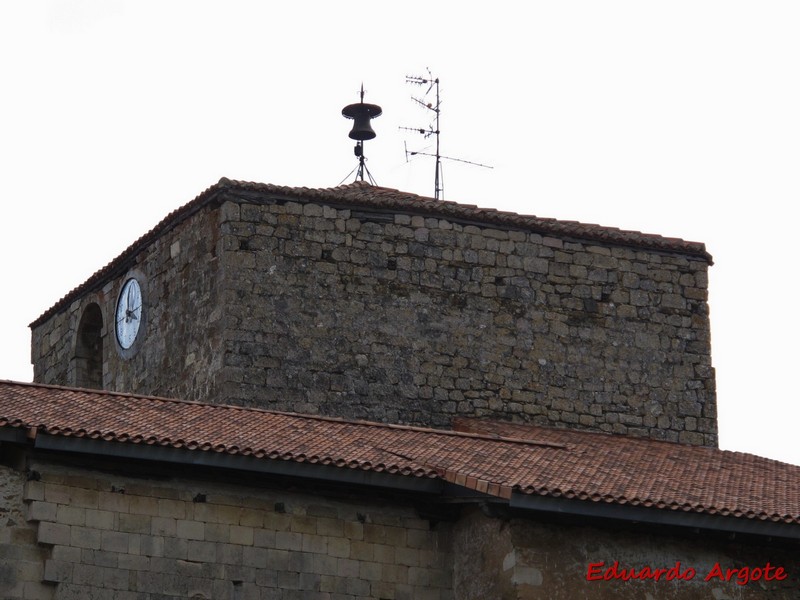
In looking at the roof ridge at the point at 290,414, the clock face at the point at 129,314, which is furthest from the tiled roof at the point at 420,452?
the clock face at the point at 129,314

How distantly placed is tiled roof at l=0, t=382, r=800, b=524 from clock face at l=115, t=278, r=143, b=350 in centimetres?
566

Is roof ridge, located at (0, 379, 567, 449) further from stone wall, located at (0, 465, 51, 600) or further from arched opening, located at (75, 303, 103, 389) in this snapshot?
arched opening, located at (75, 303, 103, 389)

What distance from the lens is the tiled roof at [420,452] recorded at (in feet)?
56.8

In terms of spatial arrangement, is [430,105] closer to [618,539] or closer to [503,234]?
[503,234]

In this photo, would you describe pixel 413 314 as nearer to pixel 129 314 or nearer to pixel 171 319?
pixel 171 319

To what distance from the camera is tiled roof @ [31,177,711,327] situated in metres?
23.0

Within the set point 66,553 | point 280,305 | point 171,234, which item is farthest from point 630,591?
point 171,234

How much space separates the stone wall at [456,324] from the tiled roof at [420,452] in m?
2.53

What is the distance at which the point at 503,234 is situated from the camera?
2397 centimetres

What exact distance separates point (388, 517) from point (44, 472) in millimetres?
3204

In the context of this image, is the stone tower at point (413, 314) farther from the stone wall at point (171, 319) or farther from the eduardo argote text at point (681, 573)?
the eduardo argote text at point (681, 573)

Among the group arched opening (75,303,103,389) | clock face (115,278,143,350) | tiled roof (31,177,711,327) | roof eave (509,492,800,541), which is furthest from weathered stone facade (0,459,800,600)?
arched opening (75,303,103,389)

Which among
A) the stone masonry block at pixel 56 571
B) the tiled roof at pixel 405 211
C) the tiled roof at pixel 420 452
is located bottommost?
the stone masonry block at pixel 56 571

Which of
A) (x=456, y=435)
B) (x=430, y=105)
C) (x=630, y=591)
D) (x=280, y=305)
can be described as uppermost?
(x=430, y=105)
